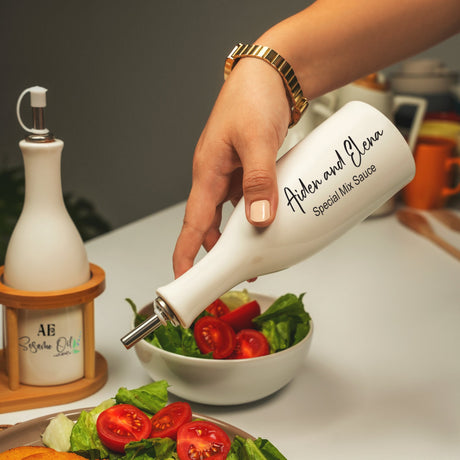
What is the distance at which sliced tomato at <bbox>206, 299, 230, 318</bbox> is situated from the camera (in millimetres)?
822

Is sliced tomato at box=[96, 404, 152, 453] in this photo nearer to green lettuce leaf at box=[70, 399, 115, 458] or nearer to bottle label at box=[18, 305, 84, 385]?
green lettuce leaf at box=[70, 399, 115, 458]

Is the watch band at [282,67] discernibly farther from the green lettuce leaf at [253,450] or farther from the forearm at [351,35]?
the green lettuce leaf at [253,450]

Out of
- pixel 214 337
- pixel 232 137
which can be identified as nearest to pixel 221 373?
pixel 214 337

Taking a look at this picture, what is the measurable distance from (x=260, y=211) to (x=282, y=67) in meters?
0.20

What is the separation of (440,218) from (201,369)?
3.69 feet

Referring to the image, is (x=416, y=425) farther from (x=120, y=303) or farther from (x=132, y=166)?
→ (x=132, y=166)

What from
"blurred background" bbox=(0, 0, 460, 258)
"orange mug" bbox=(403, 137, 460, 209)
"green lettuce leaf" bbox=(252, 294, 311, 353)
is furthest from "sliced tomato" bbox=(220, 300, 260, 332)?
"blurred background" bbox=(0, 0, 460, 258)

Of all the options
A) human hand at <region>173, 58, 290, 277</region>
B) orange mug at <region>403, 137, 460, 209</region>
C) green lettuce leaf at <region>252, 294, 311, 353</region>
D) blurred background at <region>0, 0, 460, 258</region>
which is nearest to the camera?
human hand at <region>173, 58, 290, 277</region>

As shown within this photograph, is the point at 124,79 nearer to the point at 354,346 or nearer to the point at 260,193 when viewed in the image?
the point at 354,346

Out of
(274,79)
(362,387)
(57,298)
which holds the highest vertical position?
(274,79)

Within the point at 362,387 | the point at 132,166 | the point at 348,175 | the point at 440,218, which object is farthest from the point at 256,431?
the point at 132,166

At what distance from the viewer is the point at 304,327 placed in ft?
2.59

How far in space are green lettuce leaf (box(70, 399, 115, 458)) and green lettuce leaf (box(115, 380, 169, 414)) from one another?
24 millimetres

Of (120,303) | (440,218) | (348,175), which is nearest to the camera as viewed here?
(348,175)
